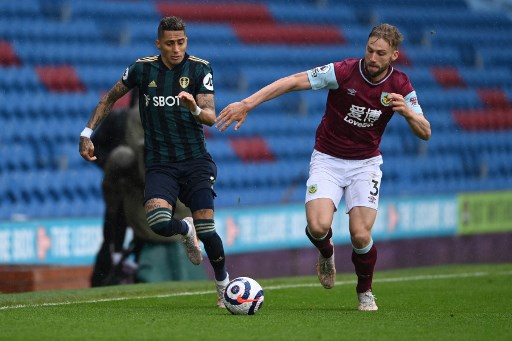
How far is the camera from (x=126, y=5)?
17.2 meters

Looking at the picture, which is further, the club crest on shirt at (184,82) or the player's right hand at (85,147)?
the player's right hand at (85,147)

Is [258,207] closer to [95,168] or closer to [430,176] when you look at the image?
[95,168]

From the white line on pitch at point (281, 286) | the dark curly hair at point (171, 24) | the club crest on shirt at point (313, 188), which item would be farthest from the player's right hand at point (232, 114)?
the white line on pitch at point (281, 286)

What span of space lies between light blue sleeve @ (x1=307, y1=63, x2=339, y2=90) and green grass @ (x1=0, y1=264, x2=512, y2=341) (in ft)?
5.12

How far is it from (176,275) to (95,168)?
10.2 feet

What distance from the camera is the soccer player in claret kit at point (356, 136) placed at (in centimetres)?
779

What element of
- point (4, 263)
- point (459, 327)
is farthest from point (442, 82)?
point (459, 327)

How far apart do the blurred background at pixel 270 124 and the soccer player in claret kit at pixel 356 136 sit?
4707 millimetres

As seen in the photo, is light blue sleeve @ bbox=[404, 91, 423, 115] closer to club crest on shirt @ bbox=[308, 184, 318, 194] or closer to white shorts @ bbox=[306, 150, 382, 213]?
white shorts @ bbox=[306, 150, 382, 213]

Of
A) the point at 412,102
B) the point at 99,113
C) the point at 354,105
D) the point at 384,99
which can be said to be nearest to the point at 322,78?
the point at 354,105

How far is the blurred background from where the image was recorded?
1398 cm

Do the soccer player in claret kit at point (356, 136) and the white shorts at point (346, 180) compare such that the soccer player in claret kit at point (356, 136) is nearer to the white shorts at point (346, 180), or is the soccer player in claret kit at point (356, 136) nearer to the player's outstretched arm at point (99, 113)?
the white shorts at point (346, 180)

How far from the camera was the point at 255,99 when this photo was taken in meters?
7.46

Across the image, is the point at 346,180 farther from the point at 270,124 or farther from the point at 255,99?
the point at 270,124
